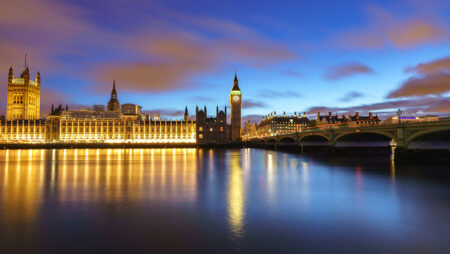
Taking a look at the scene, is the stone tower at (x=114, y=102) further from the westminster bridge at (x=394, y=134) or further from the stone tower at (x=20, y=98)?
the westminster bridge at (x=394, y=134)

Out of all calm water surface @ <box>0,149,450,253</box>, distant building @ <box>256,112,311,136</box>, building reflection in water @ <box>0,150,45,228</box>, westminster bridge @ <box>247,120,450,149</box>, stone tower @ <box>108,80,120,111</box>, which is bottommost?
calm water surface @ <box>0,149,450,253</box>

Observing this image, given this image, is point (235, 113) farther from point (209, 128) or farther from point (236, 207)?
point (236, 207)

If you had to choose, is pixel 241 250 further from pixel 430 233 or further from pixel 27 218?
pixel 27 218

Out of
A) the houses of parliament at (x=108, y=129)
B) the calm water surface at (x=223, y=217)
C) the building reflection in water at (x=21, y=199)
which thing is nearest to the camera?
the calm water surface at (x=223, y=217)

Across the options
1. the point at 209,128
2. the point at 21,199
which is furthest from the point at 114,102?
the point at 21,199

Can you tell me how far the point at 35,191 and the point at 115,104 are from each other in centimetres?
14906

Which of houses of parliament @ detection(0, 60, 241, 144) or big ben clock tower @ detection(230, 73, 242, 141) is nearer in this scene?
houses of parliament @ detection(0, 60, 241, 144)

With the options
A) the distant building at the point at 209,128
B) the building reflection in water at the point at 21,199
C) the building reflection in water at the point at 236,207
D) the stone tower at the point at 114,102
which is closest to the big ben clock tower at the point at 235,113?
the distant building at the point at 209,128

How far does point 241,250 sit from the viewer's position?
1048cm

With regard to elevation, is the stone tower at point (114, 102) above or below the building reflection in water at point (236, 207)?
above

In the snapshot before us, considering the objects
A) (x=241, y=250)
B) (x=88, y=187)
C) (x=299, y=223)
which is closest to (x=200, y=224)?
(x=241, y=250)

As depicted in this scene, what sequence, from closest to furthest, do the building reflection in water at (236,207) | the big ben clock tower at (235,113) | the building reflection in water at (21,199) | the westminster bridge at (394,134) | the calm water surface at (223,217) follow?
the calm water surface at (223,217)
the building reflection in water at (236,207)
the building reflection in water at (21,199)
the westminster bridge at (394,134)
the big ben clock tower at (235,113)

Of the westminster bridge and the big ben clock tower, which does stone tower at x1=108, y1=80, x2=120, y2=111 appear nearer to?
the big ben clock tower

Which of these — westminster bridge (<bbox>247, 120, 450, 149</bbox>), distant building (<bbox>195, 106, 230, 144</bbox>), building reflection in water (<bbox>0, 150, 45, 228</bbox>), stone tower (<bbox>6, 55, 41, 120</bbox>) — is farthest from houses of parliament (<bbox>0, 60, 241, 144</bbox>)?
building reflection in water (<bbox>0, 150, 45, 228</bbox>)
